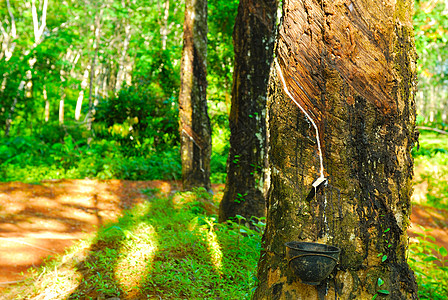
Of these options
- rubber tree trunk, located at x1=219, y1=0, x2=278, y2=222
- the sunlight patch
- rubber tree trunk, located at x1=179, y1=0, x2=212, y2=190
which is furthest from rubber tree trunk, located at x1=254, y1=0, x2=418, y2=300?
rubber tree trunk, located at x1=179, y1=0, x2=212, y2=190

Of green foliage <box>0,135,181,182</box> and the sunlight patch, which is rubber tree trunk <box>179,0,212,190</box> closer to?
A: green foliage <box>0,135,181,182</box>

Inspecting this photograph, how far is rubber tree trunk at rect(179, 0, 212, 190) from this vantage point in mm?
7895

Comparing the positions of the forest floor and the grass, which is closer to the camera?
the grass

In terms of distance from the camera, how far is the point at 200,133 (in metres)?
8.02

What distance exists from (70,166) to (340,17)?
1094 centimetres

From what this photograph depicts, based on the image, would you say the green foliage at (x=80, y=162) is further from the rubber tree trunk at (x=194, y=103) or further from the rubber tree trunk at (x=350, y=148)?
the rubber tree trunk at (x=350, y=148)

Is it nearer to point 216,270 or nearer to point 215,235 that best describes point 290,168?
point 216,270

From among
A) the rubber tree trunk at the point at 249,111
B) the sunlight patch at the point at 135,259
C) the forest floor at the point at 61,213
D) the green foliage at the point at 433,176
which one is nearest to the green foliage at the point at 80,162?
the forest floor at the point at 61,213

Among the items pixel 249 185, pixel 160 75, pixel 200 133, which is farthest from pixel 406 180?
pixel 160 75

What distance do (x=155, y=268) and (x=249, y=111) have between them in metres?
2.46

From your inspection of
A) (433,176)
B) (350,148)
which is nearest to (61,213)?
(350,148)

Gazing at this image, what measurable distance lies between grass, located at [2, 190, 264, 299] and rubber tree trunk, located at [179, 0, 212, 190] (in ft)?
10.3

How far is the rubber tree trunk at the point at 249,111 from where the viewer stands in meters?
5.07

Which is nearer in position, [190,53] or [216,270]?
[216,270]
